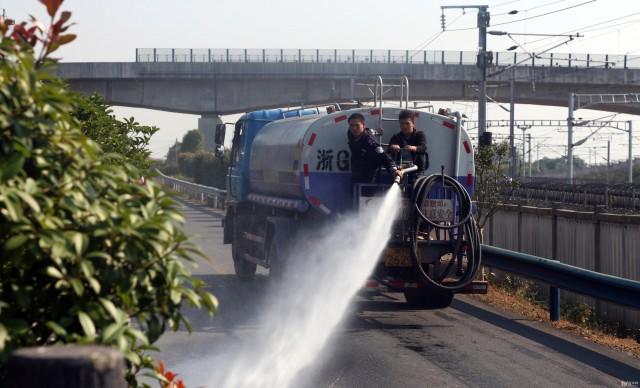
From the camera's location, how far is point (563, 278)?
40.7 feet

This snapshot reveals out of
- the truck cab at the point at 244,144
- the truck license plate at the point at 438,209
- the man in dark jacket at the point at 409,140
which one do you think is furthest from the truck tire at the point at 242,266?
the truck license plate at the point at 438,209

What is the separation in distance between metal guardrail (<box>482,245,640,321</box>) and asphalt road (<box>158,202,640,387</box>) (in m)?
0.58

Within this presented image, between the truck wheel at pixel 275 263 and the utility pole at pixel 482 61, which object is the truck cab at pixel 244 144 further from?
the utility pole at pixel 482 61

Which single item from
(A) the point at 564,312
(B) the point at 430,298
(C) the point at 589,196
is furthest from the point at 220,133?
(C) the point at 589,196

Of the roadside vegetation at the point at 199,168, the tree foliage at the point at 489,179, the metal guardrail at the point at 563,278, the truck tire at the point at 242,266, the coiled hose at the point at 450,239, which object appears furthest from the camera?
the roadside vegetation at the point at 199,168

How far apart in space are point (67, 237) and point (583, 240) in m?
12.6

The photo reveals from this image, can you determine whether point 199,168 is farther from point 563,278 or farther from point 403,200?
point 563,278

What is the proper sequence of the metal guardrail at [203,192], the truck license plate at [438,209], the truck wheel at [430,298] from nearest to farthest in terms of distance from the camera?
the truck license plate at [438,209]
the truck wheel at [430,298]
the metal guardrail at [203,192]

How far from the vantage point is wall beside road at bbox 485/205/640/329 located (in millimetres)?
13352

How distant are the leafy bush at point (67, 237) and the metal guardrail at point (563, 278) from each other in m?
7.84

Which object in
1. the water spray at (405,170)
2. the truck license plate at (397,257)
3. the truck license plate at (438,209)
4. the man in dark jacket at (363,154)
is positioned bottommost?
the truck license plate at (397,257)

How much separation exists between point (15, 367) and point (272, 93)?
182 feet

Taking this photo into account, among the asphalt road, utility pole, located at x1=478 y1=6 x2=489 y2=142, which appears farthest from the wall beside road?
utility pole, located at x1=478 y1=6 x2=489 y2=142

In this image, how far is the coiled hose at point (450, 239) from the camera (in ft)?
40.7
